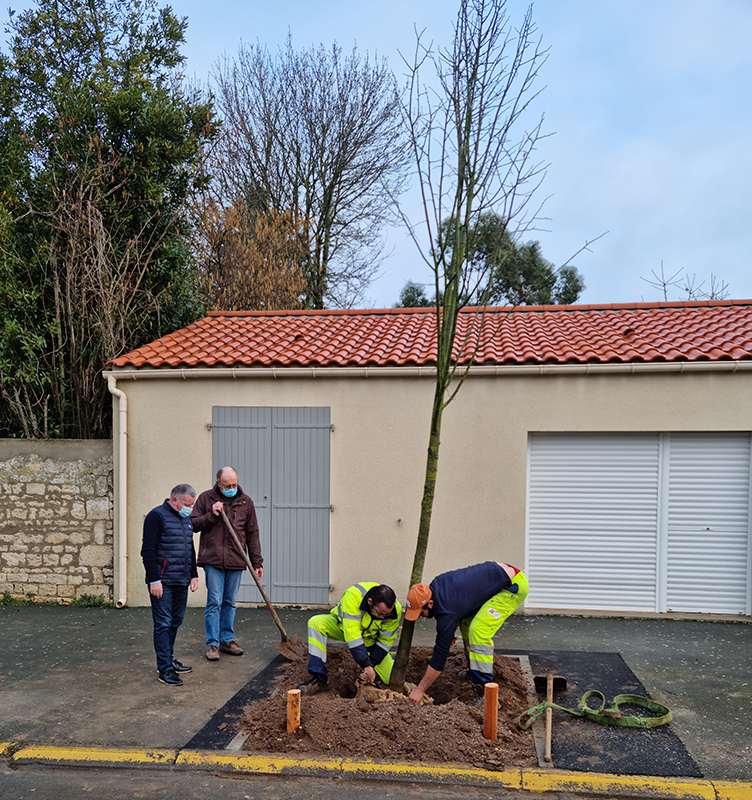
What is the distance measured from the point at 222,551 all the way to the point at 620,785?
3799mm

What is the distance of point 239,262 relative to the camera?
17.3 m

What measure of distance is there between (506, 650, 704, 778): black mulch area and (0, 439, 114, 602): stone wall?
19.5 feet

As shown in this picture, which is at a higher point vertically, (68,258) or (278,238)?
(278,238)

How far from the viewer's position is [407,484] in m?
8.29

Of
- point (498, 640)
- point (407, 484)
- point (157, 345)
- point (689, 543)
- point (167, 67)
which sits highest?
point (167, 67)

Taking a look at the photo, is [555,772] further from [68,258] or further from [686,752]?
[68,258]

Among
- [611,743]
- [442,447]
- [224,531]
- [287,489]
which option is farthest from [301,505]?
[611,743]

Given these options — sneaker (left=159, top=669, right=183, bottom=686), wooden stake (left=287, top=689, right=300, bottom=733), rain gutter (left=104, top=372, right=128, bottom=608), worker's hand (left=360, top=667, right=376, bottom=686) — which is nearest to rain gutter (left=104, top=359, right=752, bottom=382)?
rain gutter (left=104, top=372, right=128, bottom=608)

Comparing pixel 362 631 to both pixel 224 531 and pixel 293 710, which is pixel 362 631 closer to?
pixel 293 710

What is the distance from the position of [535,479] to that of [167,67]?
1160cm

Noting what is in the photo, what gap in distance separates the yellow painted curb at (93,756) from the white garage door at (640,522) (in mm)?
5003

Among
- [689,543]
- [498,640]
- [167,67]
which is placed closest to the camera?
[498,640]

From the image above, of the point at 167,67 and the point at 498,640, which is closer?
the point at 498,640

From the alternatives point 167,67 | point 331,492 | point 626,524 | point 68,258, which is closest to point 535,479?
point 626,524
